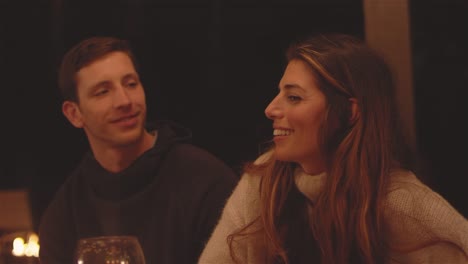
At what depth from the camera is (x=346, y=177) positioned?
5.51 feet

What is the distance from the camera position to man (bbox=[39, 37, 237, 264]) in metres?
2.16

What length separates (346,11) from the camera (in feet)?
8.88

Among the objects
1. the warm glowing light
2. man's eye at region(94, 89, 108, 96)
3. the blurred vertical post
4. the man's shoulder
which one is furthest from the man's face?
the warm glowing light

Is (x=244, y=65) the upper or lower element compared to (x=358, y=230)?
upper

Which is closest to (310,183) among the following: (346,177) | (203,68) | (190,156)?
(346,177)

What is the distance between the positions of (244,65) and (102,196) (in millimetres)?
882

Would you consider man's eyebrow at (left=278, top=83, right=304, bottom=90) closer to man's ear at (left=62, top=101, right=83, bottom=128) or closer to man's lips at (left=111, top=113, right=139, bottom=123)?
man's lips at (left=111, top=113, right=139, bottom=123)

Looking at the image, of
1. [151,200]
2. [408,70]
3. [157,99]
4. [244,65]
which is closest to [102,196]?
[151,200]

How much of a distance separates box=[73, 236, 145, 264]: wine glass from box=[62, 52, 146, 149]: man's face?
0.97 m

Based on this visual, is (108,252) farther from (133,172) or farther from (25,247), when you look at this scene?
(133,172)

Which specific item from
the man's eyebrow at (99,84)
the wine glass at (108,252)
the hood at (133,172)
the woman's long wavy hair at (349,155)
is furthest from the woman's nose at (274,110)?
the man's eyebrow at (99,84)

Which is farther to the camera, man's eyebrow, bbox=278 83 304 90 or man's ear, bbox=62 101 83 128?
man's ear, bbox=62 101 83 128

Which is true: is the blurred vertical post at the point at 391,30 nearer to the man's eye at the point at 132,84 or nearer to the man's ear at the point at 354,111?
the man's ear at the point at 354,111

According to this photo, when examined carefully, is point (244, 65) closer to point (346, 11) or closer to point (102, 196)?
point (346, 11)
